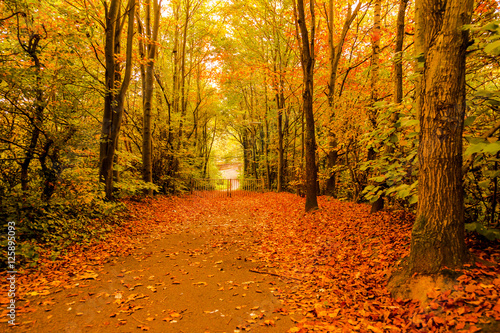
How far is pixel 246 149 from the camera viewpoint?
1081 inches

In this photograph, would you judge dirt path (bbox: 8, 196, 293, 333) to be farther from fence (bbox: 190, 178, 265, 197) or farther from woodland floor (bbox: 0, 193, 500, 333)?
fence (bbox: 190, 178, 265, 197)

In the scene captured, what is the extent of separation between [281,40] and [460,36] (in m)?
15.1

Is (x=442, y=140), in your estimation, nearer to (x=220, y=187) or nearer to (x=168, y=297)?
(x=168, y=297)

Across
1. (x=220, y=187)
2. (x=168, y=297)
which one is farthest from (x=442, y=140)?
(x=220, y=187)

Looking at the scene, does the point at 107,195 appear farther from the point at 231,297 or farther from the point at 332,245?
the point at 332,245

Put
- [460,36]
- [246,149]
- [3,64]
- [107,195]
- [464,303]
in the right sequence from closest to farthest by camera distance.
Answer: [464,303], [460,36], [3,64], [107,195], [246,149]

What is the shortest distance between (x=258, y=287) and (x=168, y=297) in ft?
4.71

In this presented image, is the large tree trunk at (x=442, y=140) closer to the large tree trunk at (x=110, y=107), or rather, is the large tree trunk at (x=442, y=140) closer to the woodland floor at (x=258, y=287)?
the woodland floor at (x=258, y=287)

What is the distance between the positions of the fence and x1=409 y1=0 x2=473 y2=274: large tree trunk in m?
16.2

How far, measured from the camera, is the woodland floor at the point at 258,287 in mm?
2693

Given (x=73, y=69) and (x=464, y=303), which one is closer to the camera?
Result: (x=464, y=303)

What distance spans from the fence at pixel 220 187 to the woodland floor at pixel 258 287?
40.6ft

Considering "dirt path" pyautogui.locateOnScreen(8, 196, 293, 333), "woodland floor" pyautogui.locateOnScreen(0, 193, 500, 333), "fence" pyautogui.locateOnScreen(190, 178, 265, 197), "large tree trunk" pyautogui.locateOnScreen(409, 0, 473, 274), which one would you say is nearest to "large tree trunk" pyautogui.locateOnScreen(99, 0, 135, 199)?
"woodland floor" pyautogui.locateOnScreen(0, 193, 500, 333)

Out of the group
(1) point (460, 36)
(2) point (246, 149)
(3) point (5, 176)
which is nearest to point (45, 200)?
(3) point (5, 176)
